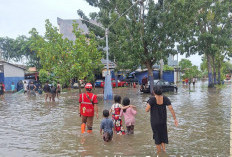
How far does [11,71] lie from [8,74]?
0.69m

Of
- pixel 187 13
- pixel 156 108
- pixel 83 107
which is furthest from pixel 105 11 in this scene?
pixel 156 108

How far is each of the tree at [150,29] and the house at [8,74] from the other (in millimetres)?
20757

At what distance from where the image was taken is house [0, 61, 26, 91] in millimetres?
37719

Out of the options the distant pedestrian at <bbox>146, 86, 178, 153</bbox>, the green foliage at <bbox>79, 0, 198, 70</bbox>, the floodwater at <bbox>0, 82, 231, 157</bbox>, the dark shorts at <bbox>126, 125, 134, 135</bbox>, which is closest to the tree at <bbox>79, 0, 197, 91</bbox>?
the green foliage at <bbox>79, 0, 198, 70</bbox>

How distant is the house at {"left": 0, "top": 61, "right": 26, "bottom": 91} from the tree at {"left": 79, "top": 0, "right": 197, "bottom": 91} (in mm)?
20757

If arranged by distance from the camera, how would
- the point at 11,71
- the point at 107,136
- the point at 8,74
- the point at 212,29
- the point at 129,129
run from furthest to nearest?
the point at 11,71 → the point at 8,74 → the point at 212,29 → the point at 129,129 → the point at 107,136

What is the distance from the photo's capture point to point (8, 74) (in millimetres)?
38344

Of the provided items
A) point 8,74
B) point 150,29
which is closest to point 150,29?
point 150,29

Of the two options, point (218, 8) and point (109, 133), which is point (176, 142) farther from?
point (218, 8)

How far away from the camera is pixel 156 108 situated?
6.26 meters

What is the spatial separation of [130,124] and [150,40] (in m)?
16.0

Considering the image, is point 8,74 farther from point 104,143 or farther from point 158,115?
point 158,115

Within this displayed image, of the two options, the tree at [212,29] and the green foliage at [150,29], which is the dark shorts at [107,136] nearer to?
the green foliage at [150,29]

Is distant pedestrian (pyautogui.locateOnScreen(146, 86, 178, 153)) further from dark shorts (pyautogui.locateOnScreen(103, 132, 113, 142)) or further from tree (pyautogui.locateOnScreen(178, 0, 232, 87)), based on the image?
tree (pyautogui.locateOnScreen(178, 0, 232, 87))
